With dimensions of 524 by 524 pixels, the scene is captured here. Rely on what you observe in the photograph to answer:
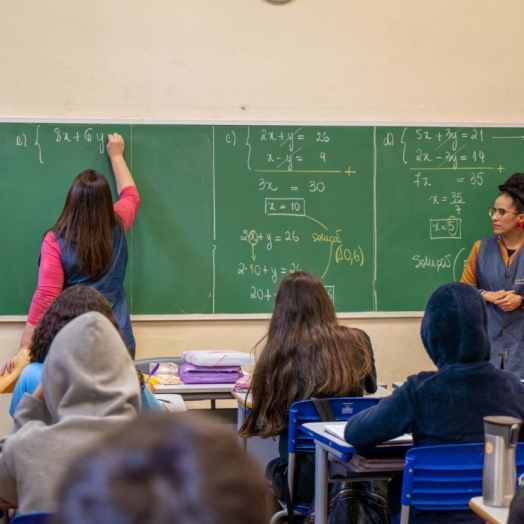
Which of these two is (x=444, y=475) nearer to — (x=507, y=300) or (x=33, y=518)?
(x=33, y=518)

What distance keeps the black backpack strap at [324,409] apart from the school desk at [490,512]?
92 centimetres

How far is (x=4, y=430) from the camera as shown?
188 inches

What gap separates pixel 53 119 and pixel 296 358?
2.44 m

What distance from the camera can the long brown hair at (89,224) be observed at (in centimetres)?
420

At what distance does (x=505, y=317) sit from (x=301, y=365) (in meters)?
2.05

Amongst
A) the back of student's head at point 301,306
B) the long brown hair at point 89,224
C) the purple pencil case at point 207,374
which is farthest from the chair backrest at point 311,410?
the long brown hair at point 89,224

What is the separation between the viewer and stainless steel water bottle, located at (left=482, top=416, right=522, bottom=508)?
1.94 m

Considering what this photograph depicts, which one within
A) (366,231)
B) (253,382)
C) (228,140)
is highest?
(228,140)

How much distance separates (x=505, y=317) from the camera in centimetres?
462

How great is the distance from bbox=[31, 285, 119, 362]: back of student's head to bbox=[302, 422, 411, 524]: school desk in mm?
832

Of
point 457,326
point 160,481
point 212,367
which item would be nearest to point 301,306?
point 457,326

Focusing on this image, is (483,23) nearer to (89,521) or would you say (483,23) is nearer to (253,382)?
(253,382)

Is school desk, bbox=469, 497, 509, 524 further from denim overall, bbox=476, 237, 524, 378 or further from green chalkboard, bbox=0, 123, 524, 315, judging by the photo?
green chalkboard, bbox=0, 123, 524, 315

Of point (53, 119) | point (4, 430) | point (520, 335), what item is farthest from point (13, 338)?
point (520, 335)
